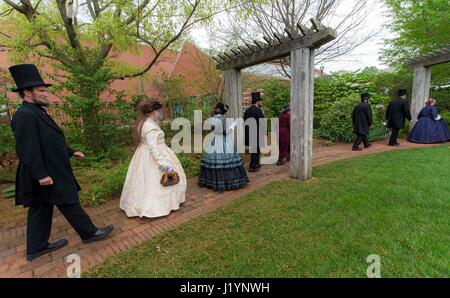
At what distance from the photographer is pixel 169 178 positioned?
11.1 feet

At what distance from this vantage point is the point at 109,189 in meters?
4.38

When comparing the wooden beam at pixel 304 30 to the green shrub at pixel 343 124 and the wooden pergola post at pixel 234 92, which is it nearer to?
the wooden pergola post at pixel 234 92

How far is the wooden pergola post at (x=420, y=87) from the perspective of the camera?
8125mm

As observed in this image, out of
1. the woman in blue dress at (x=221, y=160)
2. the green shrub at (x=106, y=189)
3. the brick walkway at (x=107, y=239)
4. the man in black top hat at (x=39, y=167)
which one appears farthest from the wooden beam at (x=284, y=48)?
the man in black top hat at (x=39, y=167)

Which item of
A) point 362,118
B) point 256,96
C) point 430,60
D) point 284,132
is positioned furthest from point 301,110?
point 430,60

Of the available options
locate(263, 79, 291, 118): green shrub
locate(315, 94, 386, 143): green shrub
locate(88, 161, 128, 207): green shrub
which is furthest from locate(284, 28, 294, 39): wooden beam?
locate(263, 79, 291, 118): green shrub

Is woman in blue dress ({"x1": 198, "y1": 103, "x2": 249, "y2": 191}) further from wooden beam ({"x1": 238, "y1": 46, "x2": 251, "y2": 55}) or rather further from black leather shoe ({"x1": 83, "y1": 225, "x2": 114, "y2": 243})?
black leather shoe ({"x1": 83, "y1": 225, "x2": 114, "y2": 243})

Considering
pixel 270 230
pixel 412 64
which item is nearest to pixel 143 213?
pixel 270 230

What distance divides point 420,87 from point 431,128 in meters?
1.67

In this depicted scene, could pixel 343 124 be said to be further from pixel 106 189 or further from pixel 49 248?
pixel 49 248

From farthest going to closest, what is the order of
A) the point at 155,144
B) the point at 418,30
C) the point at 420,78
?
the point at 418,30, the point at 420,78, the point at 155,144

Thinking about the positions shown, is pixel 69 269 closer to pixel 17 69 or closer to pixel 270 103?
pixel 17 69

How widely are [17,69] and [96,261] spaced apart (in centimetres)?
215

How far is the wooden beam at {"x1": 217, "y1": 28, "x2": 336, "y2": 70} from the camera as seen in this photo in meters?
3.83
